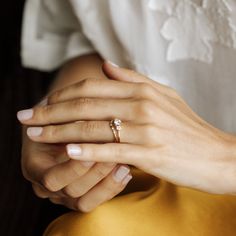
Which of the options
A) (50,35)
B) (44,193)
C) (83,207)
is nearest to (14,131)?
(50,35)

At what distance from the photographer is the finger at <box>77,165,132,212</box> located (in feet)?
2.18

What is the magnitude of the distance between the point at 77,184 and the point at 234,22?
31 centimetres

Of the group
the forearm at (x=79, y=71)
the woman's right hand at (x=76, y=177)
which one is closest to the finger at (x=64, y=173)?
the woman's right hand at (x=76, y=177)

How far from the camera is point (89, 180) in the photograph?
26.2 inches

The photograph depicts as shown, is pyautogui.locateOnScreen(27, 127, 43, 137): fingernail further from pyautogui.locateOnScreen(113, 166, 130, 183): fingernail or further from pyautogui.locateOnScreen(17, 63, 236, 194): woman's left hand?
pyautogui.locateOnScreen(113, 166, 130, 183): fingernail

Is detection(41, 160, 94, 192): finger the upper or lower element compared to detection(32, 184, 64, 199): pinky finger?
upper

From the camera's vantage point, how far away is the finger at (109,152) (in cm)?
61

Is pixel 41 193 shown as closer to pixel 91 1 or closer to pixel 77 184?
pixel 77 184

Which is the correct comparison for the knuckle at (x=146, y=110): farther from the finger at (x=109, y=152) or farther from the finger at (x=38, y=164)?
the finger at (x=38, y=164)

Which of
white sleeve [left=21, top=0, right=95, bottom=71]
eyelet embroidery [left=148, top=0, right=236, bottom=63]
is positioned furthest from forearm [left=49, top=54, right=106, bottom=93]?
eyelet embroidery [left=148, top=0, right=236, bottom=63]

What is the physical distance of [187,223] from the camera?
0.70 m

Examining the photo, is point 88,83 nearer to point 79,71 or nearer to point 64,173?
point 64,173

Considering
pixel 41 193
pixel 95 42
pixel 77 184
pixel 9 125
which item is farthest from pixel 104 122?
pixel 9 125

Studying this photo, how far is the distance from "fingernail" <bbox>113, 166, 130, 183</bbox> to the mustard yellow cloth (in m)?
0.05
